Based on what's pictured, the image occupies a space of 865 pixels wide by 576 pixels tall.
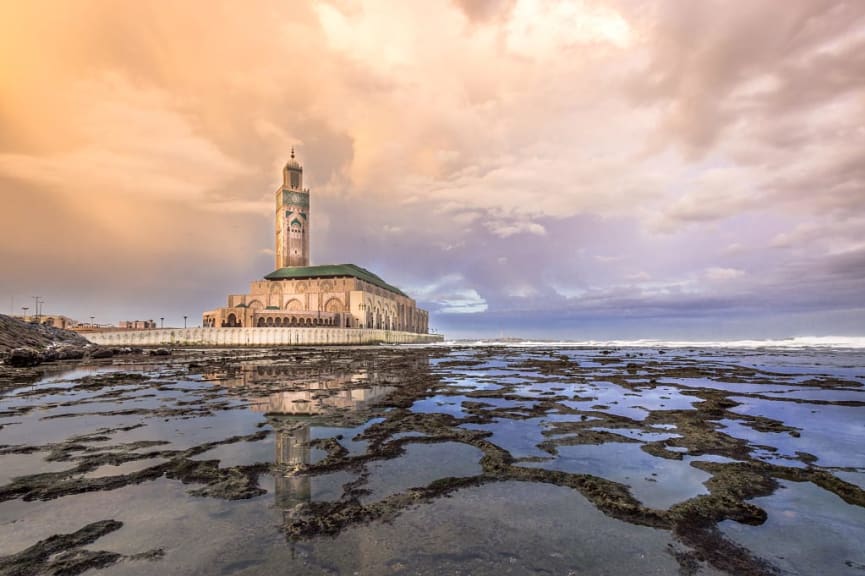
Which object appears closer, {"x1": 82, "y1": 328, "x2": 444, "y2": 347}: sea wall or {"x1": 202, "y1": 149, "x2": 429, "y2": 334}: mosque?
{"x1": 82, "y1": 328, "x2": 444, "y2": 347}: sea wall

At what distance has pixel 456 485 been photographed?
4766mm

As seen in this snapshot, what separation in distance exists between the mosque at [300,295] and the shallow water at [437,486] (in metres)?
72.4

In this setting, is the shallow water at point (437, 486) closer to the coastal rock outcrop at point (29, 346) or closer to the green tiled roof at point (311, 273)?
the coastal rock outcrop at point (29, 346)

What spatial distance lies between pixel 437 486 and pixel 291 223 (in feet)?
384

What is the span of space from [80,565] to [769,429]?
10.5 m

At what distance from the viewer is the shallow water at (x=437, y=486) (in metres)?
3.20

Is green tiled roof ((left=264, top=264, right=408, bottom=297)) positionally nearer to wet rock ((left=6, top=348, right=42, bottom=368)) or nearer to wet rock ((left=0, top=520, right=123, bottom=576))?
wet rock ((left=6, top=348, right=42, bottom=368))

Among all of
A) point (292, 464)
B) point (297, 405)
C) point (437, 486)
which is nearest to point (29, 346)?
point (297, 405)

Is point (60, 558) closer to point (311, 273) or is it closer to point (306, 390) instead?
point (306, 390)

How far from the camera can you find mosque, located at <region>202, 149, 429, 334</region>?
265 ft

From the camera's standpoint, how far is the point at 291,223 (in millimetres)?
112812

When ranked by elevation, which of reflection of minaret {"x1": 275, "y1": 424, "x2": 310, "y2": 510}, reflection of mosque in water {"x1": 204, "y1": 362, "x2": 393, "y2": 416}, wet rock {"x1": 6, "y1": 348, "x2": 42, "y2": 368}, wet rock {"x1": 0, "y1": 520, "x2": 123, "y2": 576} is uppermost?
wet rock {"x1": 6, "y1": 348, "x2": 42, "y2": 368}

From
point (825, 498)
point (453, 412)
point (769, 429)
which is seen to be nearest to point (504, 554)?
point (825, 498)

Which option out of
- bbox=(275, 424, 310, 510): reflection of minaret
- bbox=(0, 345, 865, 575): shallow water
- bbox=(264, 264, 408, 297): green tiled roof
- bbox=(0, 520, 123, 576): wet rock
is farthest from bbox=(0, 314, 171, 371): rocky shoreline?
bbox=(264, 264, 408, 297): green tiled roof
